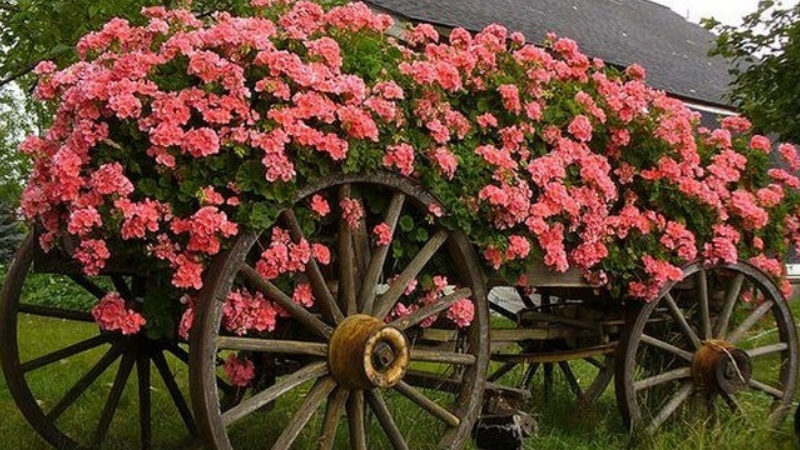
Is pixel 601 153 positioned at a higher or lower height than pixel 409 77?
lower

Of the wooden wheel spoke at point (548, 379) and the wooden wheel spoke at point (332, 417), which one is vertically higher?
the wooden wheel spoke at point (332, 417)

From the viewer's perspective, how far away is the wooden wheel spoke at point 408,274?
371 cm

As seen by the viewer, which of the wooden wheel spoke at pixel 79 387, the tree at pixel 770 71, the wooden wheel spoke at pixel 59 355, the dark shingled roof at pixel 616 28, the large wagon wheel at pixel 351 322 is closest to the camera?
the large wagon wheel at pixel 351 322

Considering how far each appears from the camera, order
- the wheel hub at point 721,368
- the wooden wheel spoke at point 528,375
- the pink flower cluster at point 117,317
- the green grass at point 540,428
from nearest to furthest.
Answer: the pink flower cluster at point 117,317 < the green grass at point 540,428 < the wheel hub at point 721,368 < the wooden wheel spoke at point 528,375

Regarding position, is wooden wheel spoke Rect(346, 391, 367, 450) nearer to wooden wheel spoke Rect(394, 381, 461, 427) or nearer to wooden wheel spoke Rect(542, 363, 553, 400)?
wooden wheel spoke Rect(394, 381, 461, 427)

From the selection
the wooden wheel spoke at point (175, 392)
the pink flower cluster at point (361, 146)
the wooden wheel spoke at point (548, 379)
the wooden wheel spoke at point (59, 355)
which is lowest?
the wooden wheel spoke at point (548, 379)

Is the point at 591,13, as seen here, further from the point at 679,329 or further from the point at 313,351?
the point at 313,351

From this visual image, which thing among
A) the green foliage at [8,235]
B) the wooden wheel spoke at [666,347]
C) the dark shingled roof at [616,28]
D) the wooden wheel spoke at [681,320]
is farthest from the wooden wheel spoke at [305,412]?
the green foliage at [8,235]

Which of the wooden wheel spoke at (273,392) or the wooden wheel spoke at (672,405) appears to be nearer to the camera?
the wooden wheel spoke at (273,392)

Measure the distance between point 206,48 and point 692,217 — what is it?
8.48 ft

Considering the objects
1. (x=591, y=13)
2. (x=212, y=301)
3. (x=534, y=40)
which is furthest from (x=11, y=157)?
(x=591, y=13)

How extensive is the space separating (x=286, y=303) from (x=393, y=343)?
0.45 meters

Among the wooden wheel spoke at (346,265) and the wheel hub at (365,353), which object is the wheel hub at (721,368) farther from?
the wooden wheel spoke at (346,265)

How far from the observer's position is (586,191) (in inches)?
168
